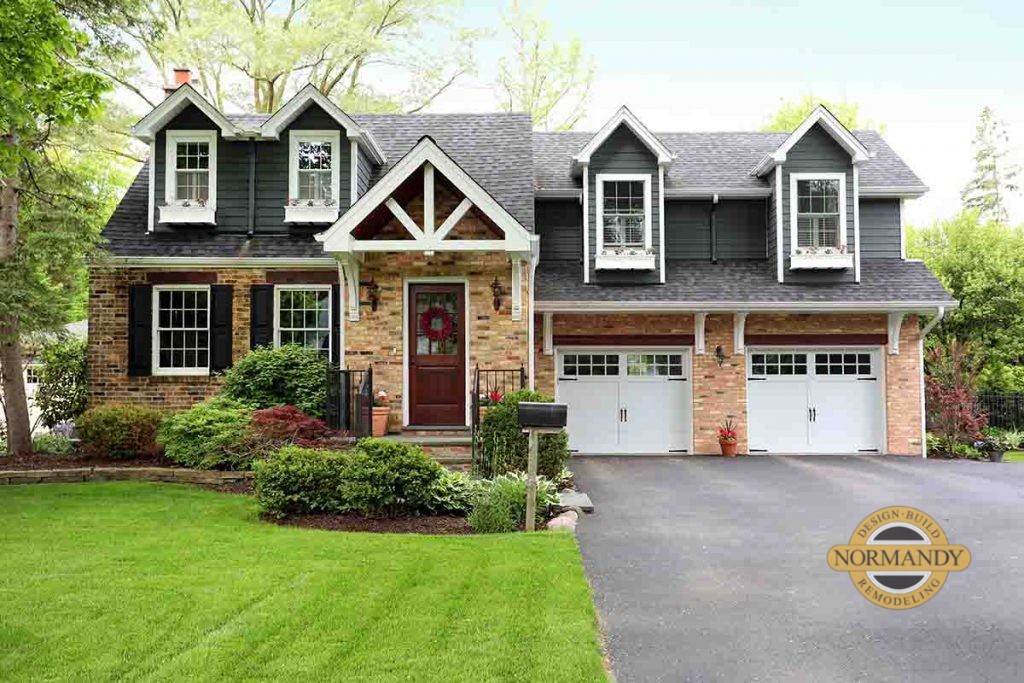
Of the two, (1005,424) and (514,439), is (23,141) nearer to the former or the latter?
(514,439)

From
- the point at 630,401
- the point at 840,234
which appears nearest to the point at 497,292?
the point at 630,401

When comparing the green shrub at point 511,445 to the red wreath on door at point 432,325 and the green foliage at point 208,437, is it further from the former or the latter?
the green foliage at point 208,437

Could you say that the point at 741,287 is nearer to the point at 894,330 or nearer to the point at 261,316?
the point at 894,330

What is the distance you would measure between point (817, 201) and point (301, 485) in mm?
11876

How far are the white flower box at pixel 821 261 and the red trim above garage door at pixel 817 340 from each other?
1399 mm

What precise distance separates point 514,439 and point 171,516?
164 inches

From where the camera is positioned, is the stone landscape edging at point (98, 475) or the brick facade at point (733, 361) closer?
the stone landscape edging at point (98, 475)

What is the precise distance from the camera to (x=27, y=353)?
15445mm

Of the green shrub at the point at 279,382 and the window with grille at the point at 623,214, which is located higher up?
the window with grille at the point at 623,214

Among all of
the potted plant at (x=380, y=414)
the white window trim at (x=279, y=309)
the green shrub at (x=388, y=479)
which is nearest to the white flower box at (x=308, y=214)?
the white window trim at (x=279, y=309)

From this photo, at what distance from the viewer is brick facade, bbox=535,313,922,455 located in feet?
46.3

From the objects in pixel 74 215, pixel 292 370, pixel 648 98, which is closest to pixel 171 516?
pixel 292 370

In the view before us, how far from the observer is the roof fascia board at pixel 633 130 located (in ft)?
46.7

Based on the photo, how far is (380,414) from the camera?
11320 millimetres
